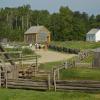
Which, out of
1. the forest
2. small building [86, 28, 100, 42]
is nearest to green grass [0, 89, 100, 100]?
the forest

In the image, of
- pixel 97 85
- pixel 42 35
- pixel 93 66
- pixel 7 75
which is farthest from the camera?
pixel 42 35

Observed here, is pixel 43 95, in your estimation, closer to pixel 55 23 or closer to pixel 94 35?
pixel 55 23

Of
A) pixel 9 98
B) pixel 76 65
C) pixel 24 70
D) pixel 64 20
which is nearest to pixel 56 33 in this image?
pixel 64 20

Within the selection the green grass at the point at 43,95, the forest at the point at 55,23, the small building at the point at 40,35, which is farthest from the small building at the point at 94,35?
the green grass at the point at 43,95

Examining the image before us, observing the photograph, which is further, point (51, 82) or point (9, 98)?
point (51, 82)

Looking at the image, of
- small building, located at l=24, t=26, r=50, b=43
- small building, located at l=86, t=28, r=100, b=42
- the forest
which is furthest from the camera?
small building, located at l=86, t=28, r=100, b=42

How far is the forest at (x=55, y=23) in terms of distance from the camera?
414ft

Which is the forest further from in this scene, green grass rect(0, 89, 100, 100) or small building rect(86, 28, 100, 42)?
green grass rect(0, 89, 100, 100)

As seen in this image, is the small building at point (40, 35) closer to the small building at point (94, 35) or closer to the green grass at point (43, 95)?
the small building at point (94, 35)

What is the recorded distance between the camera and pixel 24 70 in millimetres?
28984

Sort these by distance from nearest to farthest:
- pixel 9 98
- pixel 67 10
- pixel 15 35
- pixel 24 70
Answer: pixel 9 98, pixel 24 70, pixel 15 35, pixel 67 10

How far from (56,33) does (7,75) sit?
351 ft

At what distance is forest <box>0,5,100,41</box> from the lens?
126312mm

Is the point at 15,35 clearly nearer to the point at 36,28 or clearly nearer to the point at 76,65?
the point at 36,28
